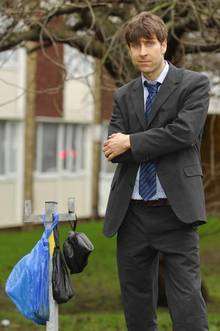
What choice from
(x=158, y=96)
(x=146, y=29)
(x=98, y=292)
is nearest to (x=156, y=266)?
(x=158, y=96)

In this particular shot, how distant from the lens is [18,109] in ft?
78.4

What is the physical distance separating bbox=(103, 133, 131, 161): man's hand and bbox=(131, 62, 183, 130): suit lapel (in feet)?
0.60

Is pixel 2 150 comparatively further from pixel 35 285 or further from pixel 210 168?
pixel 35 285

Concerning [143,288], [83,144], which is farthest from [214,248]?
[143,288]

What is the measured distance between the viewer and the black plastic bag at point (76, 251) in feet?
16.9

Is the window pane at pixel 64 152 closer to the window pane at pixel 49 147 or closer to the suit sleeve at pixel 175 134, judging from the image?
the window pane at pixel 49 147

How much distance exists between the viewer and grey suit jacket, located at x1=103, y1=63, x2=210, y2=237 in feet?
16.2

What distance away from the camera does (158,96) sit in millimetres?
5078

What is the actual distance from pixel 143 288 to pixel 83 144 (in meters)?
22.3

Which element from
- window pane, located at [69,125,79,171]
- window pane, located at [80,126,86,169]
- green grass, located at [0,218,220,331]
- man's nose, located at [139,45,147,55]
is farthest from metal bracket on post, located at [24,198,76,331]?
window pane, located at [80,126,86,169]

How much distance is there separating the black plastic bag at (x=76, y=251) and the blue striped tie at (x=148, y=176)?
43cm

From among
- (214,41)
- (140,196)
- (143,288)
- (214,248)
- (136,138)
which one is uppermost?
(214,41)

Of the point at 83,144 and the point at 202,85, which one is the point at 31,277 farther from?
the point at 83,144

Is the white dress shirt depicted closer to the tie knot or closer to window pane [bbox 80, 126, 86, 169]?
the tie knot
